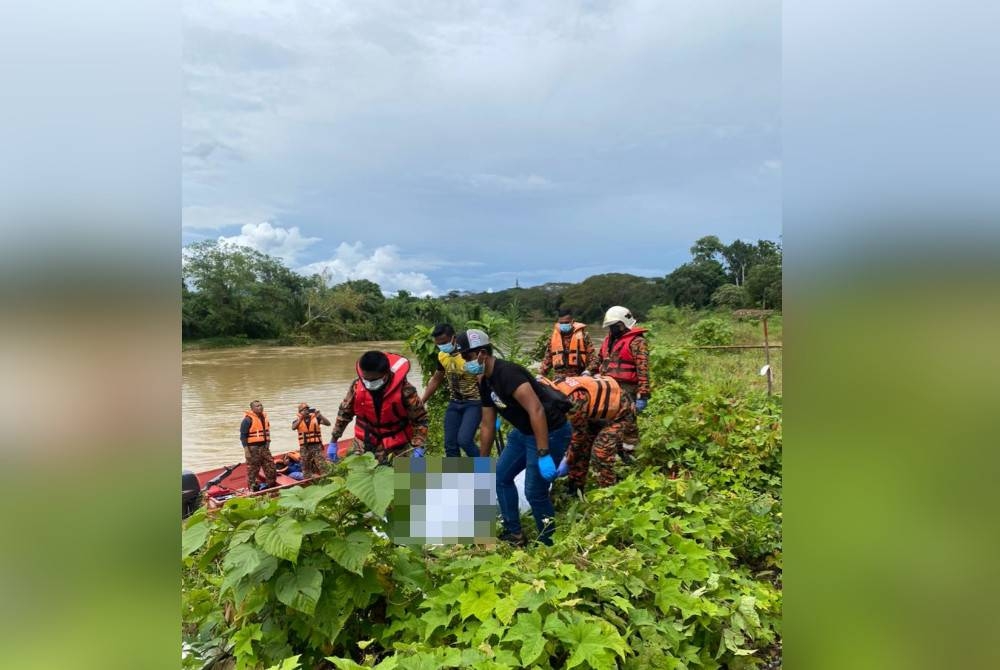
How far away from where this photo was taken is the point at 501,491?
4145 millimetres

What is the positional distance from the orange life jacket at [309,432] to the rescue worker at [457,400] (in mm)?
2552

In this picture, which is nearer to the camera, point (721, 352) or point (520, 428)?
point (520, 428)

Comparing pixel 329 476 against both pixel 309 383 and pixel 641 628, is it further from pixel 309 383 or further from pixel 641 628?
pixel 309 383

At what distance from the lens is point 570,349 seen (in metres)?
7.69

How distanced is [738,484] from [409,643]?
3578 mm

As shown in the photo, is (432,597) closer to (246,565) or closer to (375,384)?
(246,565)

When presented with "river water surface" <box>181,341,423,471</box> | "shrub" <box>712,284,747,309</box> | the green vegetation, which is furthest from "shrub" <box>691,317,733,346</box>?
the green vegetation

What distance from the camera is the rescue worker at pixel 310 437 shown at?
753 cm

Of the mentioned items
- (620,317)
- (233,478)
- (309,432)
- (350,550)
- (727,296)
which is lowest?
(233,478)

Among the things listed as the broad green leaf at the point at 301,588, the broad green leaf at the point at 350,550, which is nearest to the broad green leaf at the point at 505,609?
the broad green leaf at the point at 350,550

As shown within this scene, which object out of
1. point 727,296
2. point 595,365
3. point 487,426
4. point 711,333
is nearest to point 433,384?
point 487,426

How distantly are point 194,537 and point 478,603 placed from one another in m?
1.15

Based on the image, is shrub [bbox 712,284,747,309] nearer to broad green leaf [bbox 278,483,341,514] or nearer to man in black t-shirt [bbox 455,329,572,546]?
man in black t-shirt [bbox 455,329,572,546]
